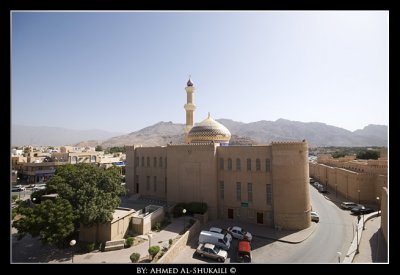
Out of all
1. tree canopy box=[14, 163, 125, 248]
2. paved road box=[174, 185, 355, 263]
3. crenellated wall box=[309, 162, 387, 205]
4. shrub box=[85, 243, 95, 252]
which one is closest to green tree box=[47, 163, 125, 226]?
tree canopy box=[14, 163, 125, 248]

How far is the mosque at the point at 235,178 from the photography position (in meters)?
21.0

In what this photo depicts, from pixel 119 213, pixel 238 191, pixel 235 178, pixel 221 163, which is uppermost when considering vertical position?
pixel 221 163

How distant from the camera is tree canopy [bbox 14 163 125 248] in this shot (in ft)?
51.5

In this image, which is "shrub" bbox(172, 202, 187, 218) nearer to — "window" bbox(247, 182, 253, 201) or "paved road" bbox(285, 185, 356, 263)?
"window" bbox(247, 182, 253, 201)

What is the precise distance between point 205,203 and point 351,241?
12.5 metres

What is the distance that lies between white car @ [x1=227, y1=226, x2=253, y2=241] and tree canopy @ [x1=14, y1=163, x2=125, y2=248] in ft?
32.1

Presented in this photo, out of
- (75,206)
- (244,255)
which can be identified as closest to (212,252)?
(244,255)

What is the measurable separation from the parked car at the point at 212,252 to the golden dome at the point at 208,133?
46.1ft

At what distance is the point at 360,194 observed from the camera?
27828mm

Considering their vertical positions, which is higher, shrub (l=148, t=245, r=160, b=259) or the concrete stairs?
shrub (l=148, t=245, r=160, b=259)

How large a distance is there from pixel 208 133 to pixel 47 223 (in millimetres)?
18188

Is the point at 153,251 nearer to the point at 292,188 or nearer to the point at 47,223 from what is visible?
the point at 47,223

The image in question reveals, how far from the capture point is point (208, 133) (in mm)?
28797
